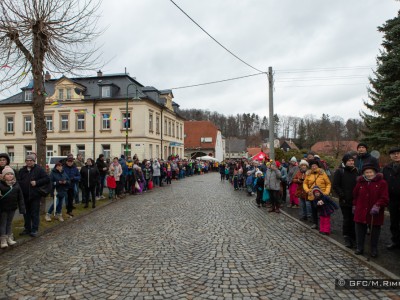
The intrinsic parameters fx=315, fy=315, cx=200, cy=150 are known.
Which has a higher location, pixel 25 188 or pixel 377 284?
pixel 25 188

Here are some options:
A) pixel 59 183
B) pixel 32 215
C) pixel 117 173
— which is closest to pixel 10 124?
pixel 117 173

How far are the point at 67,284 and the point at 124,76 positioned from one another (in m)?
36.3

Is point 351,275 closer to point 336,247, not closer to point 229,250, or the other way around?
point 336,247

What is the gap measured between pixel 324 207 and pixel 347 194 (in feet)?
3.48

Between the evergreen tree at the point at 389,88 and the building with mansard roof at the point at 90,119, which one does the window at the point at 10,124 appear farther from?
the evergreen tree at the point at 389,88

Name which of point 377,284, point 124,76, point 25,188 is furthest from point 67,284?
point 124,76

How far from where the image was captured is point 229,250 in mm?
6074

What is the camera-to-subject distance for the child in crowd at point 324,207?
Answer: 7283 mm

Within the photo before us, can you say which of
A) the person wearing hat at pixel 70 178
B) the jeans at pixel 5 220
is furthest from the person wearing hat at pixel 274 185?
the jeans at pixel 5 220

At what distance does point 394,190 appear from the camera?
591cm

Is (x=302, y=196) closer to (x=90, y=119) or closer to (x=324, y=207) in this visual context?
(x=324, y=207)

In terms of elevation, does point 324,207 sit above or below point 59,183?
below

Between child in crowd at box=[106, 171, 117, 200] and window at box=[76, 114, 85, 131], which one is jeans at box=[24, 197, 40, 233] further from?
window at box=[76, 114, 85, 131]

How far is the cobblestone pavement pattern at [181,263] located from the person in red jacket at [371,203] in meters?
0.51
